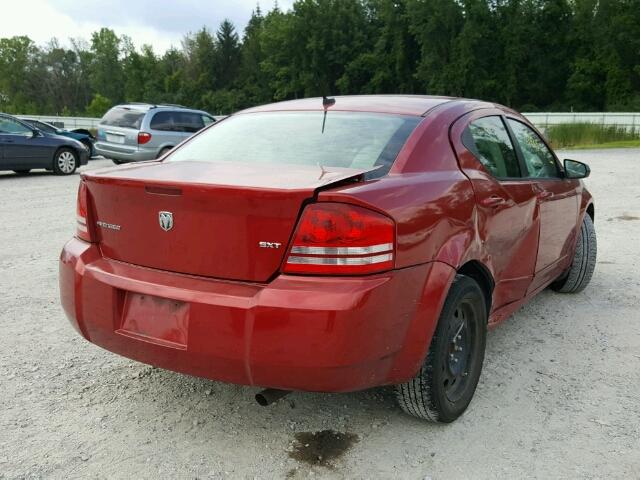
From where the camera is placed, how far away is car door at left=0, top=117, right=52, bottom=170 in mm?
12914

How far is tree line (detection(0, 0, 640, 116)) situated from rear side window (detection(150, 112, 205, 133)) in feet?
171

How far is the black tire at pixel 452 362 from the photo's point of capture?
109 inches

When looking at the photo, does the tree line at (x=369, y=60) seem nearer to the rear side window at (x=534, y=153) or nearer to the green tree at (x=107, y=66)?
the green tree at (x=107, y=66)

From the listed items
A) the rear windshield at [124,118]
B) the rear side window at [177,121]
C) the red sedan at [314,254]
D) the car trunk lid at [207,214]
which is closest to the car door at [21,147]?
the rear windshield at [124,118]

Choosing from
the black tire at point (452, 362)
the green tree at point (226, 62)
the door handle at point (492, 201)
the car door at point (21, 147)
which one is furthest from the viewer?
the green tree at point (226, 62)

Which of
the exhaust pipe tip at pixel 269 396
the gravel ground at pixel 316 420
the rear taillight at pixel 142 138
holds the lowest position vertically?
the gravel ground at pixel 316 420

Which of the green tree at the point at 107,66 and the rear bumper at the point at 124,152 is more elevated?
the green tree at the point at 107,66

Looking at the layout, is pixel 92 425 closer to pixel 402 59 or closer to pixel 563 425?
pixel 563 425

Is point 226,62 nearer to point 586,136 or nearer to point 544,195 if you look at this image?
point 586,136

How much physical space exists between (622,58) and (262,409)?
7022 centimetres

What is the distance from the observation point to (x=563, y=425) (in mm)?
2967

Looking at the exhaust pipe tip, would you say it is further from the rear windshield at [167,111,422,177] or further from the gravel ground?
the rear windshield at [167,111,422,177]

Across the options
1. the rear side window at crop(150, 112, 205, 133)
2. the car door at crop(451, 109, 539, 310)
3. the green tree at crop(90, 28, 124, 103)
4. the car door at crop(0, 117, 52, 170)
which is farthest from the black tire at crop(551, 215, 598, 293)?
the green tree at crop(90, 28, 124, 103)

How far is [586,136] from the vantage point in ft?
81.3
